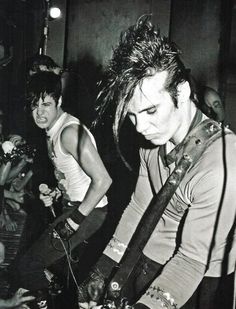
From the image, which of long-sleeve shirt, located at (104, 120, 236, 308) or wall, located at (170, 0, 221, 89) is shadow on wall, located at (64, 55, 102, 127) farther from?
long-sleeve shirt, located at (104, 120, 236, 308)

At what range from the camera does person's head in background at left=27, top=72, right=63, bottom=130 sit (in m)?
2.36

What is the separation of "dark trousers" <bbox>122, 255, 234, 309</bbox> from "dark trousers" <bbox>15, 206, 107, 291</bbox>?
53 cm

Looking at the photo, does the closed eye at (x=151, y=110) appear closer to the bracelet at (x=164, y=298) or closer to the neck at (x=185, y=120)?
the neck at (x=185, y=120)

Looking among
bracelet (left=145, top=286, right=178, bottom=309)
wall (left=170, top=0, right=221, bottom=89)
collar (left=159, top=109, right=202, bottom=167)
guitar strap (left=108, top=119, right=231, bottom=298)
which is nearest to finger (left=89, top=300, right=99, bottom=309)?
guitar strap (left=108, top=119, right=231, bottom=298)

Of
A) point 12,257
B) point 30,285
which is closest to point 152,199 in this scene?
point 30,285

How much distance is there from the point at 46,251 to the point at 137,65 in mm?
1309

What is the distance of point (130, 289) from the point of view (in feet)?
5.94

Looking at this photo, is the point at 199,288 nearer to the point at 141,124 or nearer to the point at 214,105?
the point at 141,124

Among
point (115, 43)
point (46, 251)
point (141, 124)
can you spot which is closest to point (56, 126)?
point (46, 251)

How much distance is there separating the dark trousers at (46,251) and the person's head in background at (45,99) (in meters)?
0.57

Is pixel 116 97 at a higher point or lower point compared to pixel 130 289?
higher

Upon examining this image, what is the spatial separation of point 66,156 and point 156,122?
89cm

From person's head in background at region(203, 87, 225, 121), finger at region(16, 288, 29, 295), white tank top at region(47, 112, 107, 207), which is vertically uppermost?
person's head in background at region(203, 87, 225, 121)

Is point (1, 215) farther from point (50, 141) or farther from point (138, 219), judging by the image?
point (138, 219)
